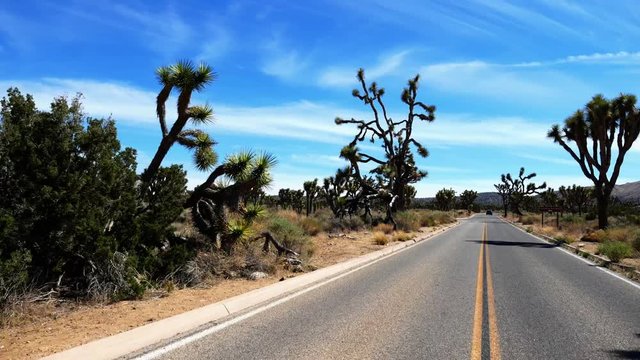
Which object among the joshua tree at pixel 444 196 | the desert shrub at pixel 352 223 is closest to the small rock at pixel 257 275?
the desert shrub at pixel 352 223

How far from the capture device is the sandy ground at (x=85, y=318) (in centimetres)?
638

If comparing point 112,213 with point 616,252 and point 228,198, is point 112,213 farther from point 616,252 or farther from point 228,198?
point 616,252

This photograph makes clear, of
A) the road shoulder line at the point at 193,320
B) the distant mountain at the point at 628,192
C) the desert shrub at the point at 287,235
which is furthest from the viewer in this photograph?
the distant mountain at the point at 628,192

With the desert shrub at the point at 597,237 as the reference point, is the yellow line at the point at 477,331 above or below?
below

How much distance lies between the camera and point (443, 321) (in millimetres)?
7902

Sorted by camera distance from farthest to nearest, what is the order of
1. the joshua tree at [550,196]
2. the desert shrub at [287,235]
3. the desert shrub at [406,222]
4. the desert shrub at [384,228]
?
the joshua tree at [550,196] < the desert shrub at [406,222] < the desert shrub at [384,228] < the desert shrub at [287,235]

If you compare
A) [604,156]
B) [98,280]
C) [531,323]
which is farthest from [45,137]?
[604,156]

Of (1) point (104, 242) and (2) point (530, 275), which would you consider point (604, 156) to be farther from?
(1) point (104, 242)

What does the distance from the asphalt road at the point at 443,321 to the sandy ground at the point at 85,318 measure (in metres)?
1.50

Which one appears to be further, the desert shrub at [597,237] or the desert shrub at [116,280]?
the desert shrub at [597,237]

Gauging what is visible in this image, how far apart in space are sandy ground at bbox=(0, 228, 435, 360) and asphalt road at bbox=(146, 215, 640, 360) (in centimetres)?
150

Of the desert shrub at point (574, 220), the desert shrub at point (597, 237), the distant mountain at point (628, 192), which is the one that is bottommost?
the desert shrub at point (597, 237)

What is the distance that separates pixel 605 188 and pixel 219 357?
33.6 m

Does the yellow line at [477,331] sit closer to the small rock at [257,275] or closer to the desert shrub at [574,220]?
the small rock at [257,275]
